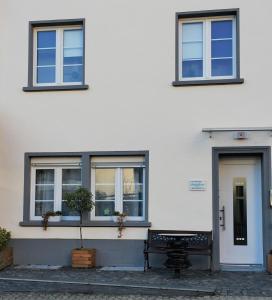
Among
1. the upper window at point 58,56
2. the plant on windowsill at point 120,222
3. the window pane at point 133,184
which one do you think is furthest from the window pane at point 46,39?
the plant on windowsill at point 120,222

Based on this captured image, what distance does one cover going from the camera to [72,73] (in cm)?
1170

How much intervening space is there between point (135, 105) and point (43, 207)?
294 centimetres

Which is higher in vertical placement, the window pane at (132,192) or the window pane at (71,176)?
the window pane at (71,176)

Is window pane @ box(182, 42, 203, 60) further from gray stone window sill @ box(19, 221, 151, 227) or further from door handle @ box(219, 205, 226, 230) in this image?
gray stone window sill @ box(19, 221, 151, 227)

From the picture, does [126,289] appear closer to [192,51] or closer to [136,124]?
[136,124]

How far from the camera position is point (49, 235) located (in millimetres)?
11359

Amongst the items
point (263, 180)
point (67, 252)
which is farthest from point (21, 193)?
point (263, 180)

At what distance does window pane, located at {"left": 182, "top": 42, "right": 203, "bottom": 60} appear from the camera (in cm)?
1123

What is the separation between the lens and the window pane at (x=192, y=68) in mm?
11156

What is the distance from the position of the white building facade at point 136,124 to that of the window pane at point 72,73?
21 millimetres

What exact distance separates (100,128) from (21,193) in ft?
7.16

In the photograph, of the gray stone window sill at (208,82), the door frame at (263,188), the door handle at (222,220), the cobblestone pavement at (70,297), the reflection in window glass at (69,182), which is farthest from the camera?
the reflection in window glass at (69,182)

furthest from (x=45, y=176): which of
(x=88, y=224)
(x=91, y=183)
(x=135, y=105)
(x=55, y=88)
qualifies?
(x=135, y=105)

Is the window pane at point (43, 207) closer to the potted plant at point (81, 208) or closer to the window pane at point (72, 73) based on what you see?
the potted plant at point (81, 208)
